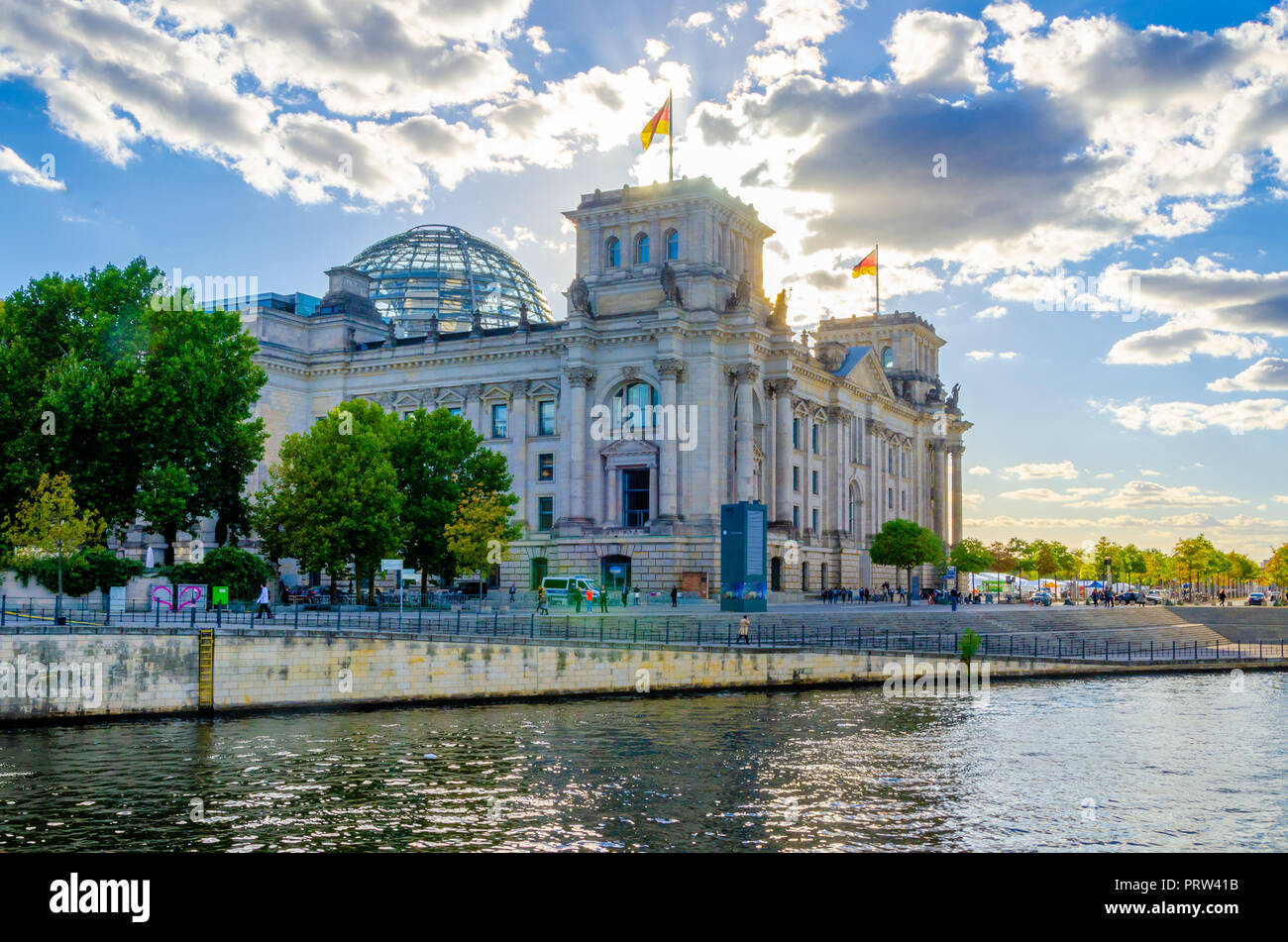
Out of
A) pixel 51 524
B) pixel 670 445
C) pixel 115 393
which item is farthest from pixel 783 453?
pixel 51 524

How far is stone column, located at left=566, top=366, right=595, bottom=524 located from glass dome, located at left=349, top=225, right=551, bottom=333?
25.5m

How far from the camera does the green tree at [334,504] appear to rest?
57.4 metres

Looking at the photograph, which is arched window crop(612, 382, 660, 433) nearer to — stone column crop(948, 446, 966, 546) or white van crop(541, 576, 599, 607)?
white van crop(541, 576, 599, 607)

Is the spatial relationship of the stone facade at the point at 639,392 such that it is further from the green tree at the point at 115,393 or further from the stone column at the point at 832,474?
the green tree at the point at 115,393

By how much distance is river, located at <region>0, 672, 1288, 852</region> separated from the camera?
2078cm

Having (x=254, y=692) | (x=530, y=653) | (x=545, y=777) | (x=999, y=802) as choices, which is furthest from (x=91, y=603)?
(x=999, y=802)

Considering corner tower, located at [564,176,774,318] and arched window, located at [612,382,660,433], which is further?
corner tower, located at [564,176,774,318]

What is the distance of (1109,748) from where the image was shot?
31875 mm

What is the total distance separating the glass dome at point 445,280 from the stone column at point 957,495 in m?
47.9

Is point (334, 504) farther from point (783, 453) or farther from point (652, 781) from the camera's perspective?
point (783, 453)

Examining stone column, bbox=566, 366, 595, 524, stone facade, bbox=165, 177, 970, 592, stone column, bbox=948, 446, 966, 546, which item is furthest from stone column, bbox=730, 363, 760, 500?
stone column, bbox=948, 446, 966, 546

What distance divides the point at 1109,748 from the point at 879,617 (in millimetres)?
29034

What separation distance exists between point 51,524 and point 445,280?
68009 millimetres
